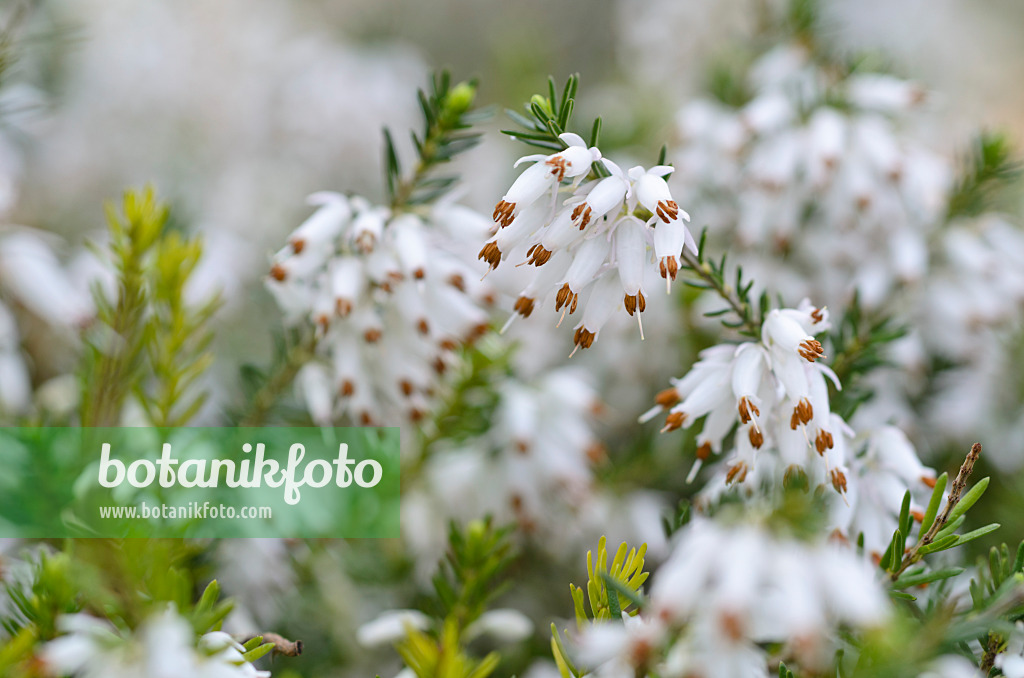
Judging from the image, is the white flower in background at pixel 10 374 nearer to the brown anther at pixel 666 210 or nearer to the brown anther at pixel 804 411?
the brown anther at pixel 666 210

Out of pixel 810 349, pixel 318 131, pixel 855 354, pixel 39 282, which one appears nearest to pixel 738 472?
pixel 810 349

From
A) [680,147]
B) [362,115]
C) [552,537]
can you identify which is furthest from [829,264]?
[362,115]

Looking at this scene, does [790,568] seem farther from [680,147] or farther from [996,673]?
[680,147]

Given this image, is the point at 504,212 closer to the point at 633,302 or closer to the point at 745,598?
the point at 633,302

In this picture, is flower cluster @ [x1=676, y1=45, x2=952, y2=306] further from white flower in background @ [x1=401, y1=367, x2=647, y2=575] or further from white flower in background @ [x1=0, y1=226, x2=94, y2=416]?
white flower in background @ [x1=0, y1=226, x2=94, y2=416]

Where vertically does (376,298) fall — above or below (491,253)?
above

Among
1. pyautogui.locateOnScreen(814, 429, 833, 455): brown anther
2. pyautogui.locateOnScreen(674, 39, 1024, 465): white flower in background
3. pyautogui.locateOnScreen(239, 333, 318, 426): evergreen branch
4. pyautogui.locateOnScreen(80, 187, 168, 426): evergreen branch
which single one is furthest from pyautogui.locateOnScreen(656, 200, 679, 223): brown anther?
pyautogui.locateOnScreen(674, 39, 1024, 465): white flower in background

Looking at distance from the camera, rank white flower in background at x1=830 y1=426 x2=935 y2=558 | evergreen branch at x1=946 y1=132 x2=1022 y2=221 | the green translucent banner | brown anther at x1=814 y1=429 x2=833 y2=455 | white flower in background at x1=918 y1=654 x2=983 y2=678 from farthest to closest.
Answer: evergreen branch at x1=946 y1=132 x2=1022 y2=221
the green translucent banner
white flower in background at x1=830 y1=426 x2=935 y2=558
brown anther at x1=814 y1=429 x2=833 y2=455
white flower in background at x1=918 y1=654 x2=983 y2=678
